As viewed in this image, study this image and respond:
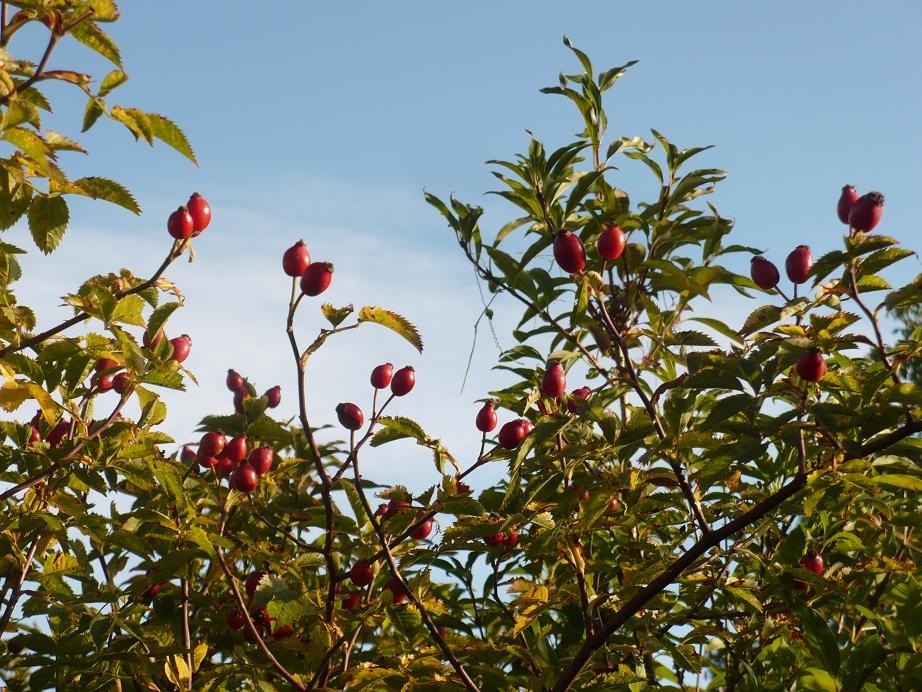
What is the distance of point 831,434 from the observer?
2.43 metres

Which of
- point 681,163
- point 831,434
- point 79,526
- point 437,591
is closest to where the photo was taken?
point 831,434

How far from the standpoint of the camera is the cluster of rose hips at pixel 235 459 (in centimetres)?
282

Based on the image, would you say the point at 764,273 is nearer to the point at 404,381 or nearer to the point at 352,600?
the point at 404,381

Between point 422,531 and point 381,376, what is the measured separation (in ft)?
1.53

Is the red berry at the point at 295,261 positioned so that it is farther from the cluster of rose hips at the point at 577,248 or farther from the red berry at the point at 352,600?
the red berry at the point at 352,600

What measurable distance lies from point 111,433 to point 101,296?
0.37 meters

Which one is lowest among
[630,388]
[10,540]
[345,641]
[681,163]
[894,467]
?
[345,641]

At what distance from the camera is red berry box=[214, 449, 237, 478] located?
294 cm

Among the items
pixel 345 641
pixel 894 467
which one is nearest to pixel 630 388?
pixel 894 467

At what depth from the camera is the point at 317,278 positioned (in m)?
2.60

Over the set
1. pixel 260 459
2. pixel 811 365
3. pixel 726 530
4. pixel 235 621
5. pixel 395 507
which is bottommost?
pixel 235 621

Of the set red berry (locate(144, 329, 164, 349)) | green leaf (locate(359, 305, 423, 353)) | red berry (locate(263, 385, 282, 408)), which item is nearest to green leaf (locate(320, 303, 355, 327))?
green leaf (locate(359, 305, 423, 353))

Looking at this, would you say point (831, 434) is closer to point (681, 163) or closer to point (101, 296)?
point (681, 163)

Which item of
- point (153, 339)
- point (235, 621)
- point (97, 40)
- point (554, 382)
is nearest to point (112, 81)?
point (97, 40)
